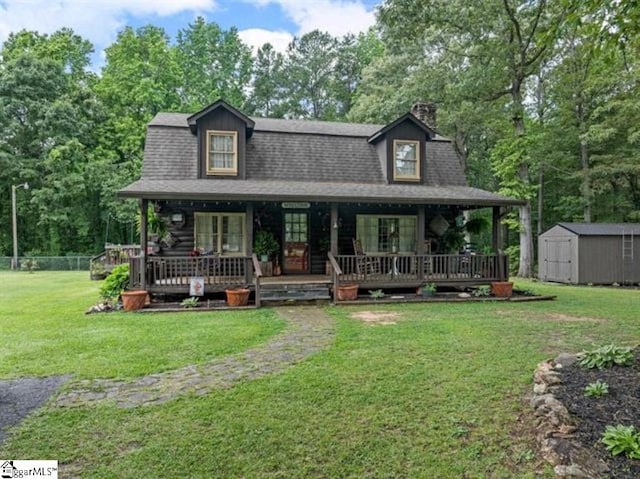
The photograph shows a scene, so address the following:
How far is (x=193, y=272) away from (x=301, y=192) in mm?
3439

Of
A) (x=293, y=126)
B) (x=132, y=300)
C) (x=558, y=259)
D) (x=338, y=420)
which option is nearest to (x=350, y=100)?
(x=293, y=126)

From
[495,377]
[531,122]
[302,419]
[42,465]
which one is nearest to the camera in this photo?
[42,465]

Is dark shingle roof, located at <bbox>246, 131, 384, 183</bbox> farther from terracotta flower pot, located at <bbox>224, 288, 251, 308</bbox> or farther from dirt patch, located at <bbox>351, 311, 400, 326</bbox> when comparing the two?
dirt patch, located at <bbox>351, 311, 400, 326</bbox>

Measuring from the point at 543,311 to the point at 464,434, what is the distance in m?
7.04

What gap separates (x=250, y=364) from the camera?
549cm

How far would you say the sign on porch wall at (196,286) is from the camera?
10.1 metres

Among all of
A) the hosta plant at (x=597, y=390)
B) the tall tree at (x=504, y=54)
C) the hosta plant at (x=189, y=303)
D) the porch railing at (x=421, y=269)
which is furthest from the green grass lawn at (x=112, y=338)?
the tall tree at (x=504, y=54)

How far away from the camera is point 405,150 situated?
13328 mm

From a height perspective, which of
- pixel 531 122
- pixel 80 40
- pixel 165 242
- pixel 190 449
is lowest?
pixel 190 449

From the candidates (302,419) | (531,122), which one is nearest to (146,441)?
(302,419)

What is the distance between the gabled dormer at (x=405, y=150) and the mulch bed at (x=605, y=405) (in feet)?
30.1

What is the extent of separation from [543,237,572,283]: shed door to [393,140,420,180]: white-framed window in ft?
26.7

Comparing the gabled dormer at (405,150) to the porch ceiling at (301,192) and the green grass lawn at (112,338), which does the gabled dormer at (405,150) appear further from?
the green grass lawn at (112,338)

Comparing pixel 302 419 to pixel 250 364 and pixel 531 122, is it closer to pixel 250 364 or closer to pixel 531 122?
pixel 250 364
